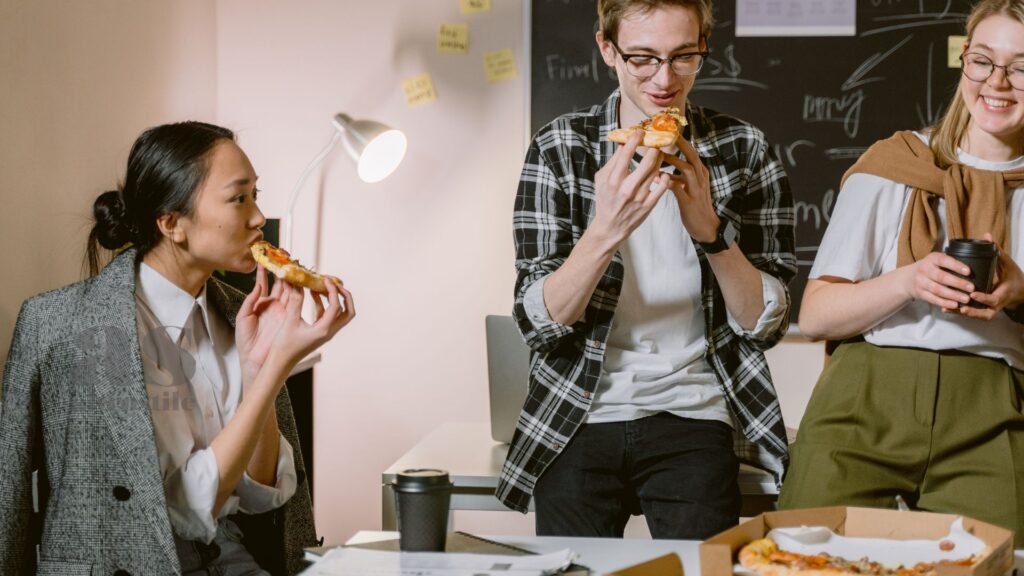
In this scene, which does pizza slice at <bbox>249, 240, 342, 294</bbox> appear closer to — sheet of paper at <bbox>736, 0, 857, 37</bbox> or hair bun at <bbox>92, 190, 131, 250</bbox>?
hair bun at <bbox>92, 190, 131, 250</bbox>

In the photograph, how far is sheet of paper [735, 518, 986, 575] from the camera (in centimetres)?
112

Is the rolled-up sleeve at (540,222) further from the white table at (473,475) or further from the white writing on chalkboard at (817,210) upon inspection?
the white writing on chalkboard at (817,210)

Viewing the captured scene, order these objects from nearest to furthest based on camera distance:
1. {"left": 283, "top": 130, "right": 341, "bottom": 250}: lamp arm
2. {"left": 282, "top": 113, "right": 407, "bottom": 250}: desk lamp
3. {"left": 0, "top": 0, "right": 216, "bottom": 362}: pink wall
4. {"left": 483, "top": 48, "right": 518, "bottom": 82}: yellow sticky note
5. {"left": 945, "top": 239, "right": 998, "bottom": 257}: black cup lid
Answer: {"left": 945, "top": 239, "right": 998, "bottom": 257}: black cup lid → {"left": 0, "top": 0, "right": 216, "bottom": 362}: pink wall → {"left": 282, "top": 113, "right": 407, "bottom": 250}: desk lamp → {"left": 283, "top": 130, "right": 341, "bottom": 250}: lamp arm → {"left": 483, "top": 48, "right": 518, "bottom": 82}: yellow sticky note

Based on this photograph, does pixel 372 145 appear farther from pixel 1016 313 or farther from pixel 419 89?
pixel 1016 313

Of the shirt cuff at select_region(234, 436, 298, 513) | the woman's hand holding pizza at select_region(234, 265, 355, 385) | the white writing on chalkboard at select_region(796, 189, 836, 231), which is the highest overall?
the white writing on chalkboard at select_region(796, 189, 836, 231)

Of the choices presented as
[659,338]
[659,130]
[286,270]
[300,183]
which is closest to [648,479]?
[659,338]

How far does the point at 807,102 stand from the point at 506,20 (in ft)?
3.47

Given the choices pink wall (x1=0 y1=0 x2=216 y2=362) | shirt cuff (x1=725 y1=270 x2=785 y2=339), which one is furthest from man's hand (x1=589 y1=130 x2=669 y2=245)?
pink wall (x1=0 y1=0 x2=216 y2=362)

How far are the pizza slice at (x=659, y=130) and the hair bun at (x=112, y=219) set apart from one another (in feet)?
2.75

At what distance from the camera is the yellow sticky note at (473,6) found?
3.59 m

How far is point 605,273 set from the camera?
1.85 metres

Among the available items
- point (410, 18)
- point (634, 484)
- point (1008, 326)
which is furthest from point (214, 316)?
point (410, 18)

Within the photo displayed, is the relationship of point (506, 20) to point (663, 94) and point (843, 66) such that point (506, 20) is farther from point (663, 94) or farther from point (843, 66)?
point (663, 94)

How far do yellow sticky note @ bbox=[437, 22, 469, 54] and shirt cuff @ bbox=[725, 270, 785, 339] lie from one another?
2.02 m
